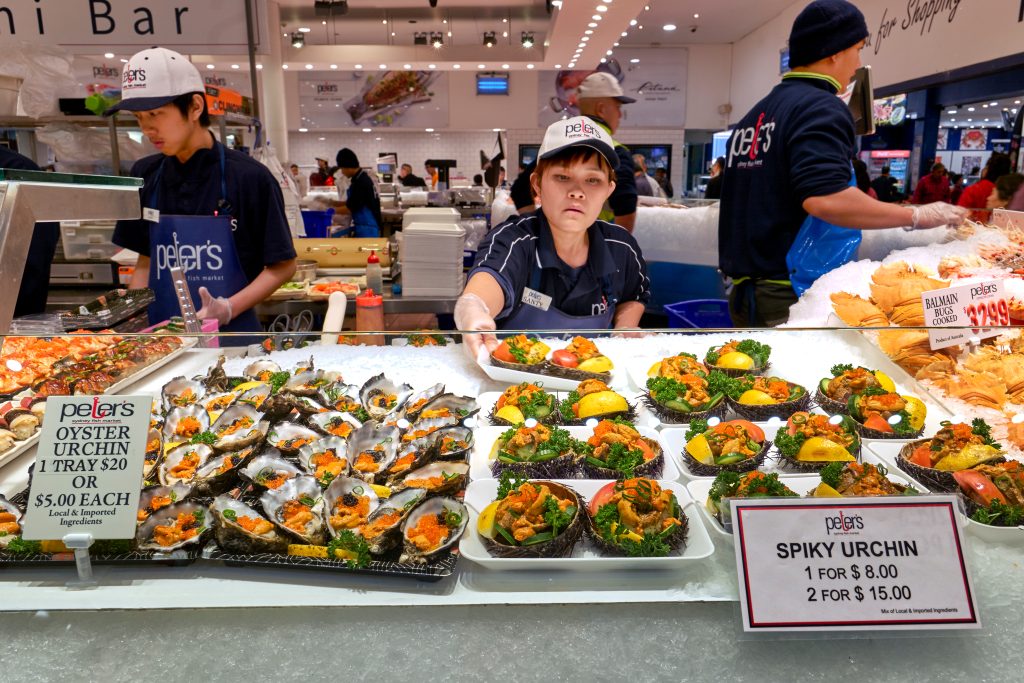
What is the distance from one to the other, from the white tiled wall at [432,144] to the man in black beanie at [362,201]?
31.5 ft

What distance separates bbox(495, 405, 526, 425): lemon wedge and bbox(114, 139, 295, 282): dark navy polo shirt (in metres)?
1.68

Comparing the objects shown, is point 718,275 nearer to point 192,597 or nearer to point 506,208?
point 506,208

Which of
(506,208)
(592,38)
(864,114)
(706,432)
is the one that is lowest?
(706,432)

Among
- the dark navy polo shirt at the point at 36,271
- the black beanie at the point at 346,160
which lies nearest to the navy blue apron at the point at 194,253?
the dark navy polo shirt at the point at 36,271

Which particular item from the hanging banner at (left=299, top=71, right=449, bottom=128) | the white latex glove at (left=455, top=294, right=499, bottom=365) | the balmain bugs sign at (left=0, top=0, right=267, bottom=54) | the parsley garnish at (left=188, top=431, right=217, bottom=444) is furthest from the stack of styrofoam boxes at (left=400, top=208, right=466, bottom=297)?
the hanging banner at (left=299, top=71, right=449, bottom=128)

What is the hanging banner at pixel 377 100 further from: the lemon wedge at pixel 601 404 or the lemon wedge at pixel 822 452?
the lemon wedge at pixel 822 452

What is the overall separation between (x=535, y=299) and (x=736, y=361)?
0.82 m

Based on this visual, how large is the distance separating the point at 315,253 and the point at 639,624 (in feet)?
12.8

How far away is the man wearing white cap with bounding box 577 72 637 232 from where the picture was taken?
4008 millimetres

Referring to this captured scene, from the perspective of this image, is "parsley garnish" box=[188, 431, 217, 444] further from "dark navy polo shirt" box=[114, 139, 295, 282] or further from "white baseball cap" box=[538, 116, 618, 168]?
"dark navy polo shirt" box=[114, 139, 295, 282]

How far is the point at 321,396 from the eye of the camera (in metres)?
1.62

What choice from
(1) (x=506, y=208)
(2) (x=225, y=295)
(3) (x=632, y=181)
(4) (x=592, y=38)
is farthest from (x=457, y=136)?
(2) (x=225, y=295)

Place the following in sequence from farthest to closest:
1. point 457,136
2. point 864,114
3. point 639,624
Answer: point 457,136
point 864,114
point 639,624

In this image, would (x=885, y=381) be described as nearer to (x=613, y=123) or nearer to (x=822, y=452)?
(x=822, y=452)
